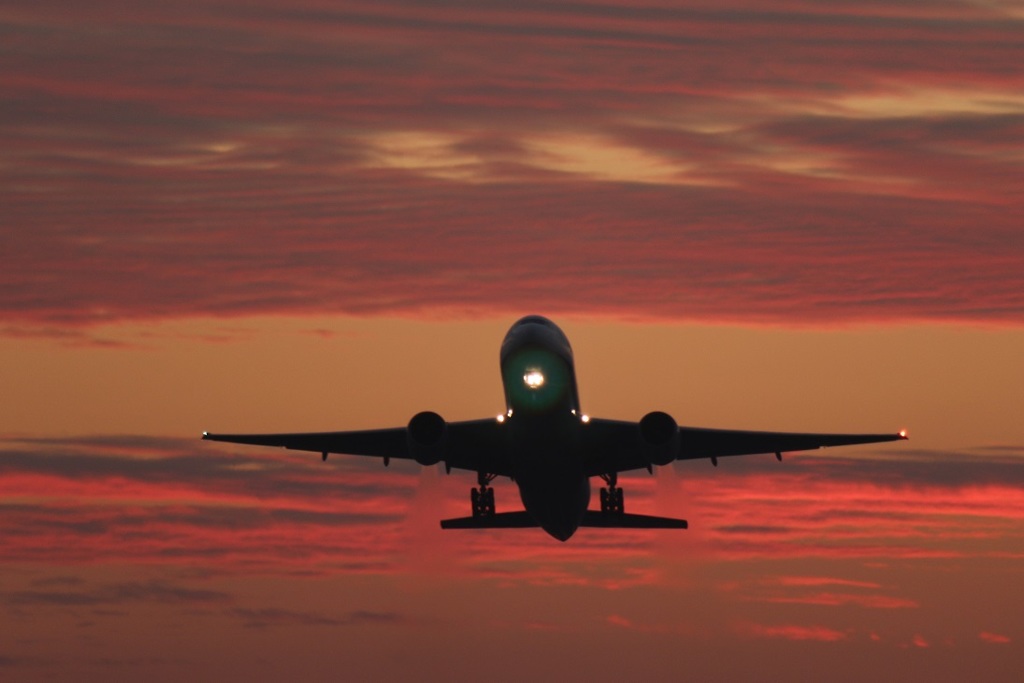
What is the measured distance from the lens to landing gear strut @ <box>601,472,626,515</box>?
3184 inches

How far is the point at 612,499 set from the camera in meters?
81.2

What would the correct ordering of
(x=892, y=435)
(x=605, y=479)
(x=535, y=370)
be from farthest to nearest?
(x=605, y=479) < (x=892, y=435) < (x=535, y=370)

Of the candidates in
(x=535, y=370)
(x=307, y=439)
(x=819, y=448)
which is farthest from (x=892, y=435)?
(x=307, y=439)

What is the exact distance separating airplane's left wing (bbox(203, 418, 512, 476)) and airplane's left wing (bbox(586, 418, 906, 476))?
383 cm

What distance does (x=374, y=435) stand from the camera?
256 feet

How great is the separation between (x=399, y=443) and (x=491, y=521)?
5068 millimetres

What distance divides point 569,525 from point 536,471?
22.5ft

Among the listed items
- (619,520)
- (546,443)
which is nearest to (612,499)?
(619,520)

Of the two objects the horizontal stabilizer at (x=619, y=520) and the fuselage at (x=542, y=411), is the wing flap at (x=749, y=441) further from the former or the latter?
the fuselage at (x=542, y=411)

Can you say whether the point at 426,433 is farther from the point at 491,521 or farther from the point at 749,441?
the point at 749,441

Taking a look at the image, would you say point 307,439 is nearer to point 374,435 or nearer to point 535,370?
point 374,435

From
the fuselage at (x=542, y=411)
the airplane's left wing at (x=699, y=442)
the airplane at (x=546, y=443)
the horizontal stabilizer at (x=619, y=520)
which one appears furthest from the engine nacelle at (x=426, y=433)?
the horizontal stabilizer at (x=619, y=520)

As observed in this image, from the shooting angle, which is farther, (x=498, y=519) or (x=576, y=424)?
(x=498, y=519)

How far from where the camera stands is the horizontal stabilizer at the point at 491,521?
261 feet
